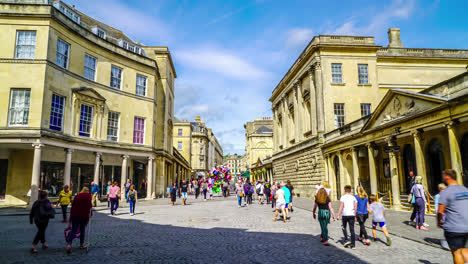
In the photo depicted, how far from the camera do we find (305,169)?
30.8m

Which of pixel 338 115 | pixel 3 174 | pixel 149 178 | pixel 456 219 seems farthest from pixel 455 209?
pixel 149 178

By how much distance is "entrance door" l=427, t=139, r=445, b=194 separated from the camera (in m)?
17.6

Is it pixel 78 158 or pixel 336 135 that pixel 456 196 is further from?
pixel 78 158

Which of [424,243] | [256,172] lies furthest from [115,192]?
[256,172]

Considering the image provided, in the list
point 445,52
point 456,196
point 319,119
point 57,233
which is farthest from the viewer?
point 445,52

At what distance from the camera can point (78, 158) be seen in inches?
982

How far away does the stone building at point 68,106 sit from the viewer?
19.6m

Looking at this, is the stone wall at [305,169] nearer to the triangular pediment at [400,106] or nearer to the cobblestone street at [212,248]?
the triangular pediment at [400,106]

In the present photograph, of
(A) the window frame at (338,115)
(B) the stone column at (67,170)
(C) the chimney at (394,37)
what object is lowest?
(B) the stone column at (67,170)

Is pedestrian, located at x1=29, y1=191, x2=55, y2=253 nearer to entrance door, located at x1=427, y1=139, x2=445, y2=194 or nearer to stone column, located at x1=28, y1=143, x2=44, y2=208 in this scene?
stone column, located at x1=28, y1=143, x2=44, y2=208

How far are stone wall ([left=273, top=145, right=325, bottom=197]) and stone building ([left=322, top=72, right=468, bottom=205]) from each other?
1664mm

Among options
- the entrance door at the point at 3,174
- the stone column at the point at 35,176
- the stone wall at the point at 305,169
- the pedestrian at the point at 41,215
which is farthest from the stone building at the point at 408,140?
the entrance door at the point at 3,174

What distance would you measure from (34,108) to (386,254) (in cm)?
2134

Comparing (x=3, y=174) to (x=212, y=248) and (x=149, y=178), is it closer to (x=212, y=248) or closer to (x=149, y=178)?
(x=149, y=178)
